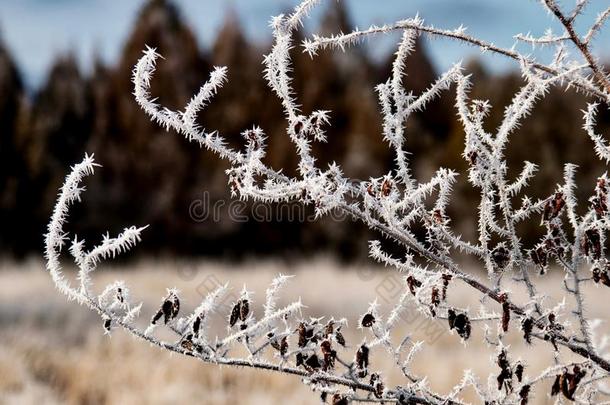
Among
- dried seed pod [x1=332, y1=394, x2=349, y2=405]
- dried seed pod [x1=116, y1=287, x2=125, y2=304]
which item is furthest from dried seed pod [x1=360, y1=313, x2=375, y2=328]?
dried seed pod [x1=116, y1=287, x2=125, y2=304]

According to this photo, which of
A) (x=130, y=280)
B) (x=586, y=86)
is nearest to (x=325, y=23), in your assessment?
(x=130, y=280)

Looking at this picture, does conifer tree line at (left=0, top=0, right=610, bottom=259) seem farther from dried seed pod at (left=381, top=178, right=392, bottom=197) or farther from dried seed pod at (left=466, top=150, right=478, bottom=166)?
dried seed pod at (left=381, top=178, right=392, bottom=197)

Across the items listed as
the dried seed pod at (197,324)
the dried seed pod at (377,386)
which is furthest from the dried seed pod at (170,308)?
the dried seed pod at (377,386)

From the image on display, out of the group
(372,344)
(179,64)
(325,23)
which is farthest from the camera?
(325,23)

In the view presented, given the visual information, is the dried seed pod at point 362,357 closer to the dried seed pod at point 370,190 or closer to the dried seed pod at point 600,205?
the dried seed pod at point 370,190

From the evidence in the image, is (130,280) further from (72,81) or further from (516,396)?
(516,396)

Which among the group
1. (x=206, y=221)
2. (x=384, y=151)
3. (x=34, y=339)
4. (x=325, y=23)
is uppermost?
(x=325, y=23)

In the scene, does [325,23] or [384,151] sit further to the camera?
[325,23]
